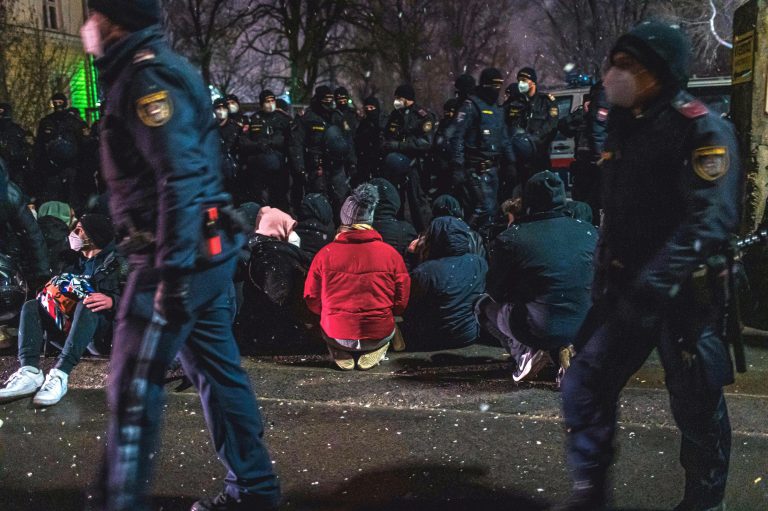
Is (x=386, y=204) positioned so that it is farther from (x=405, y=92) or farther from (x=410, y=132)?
(x=405, y=92)

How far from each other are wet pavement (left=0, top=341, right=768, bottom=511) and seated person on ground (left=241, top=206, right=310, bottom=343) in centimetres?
58

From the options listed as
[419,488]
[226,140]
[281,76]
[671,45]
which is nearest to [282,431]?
[419,488]

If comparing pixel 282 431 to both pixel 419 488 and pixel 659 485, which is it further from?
pixel 659 485

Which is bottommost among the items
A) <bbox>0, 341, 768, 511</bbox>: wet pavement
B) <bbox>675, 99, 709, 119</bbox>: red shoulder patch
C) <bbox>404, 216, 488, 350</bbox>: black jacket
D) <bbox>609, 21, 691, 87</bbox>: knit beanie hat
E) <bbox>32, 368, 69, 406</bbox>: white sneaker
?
<bbox>0, 341, 768, 511</bbox>: wet pavement

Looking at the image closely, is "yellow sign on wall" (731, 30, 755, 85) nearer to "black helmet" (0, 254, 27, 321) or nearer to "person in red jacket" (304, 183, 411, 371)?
"person in red jacket" (304, 183, 411, 371)

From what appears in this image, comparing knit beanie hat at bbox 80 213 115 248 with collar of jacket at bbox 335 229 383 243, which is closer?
knit beanie hat at bbox 80 213 115 248

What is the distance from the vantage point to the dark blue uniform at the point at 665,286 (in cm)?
264

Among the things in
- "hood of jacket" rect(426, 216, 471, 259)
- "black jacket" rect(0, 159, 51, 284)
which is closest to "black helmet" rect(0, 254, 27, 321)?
"black jacket" rect(0, 159, 51, 284)

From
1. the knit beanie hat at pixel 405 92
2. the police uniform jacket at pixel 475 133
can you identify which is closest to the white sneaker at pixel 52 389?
the police uniform jacket at pixel 475 133

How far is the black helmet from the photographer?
5.59 m

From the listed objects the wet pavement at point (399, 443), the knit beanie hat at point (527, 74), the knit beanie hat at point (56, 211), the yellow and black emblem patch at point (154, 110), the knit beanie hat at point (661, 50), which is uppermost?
the knit beanie hat at point (527, 74)

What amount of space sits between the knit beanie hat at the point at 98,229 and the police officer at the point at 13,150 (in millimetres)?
6138

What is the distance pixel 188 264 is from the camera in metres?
2.61

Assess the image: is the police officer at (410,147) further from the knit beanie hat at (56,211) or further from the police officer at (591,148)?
the knit beanie hat at (56,211)
